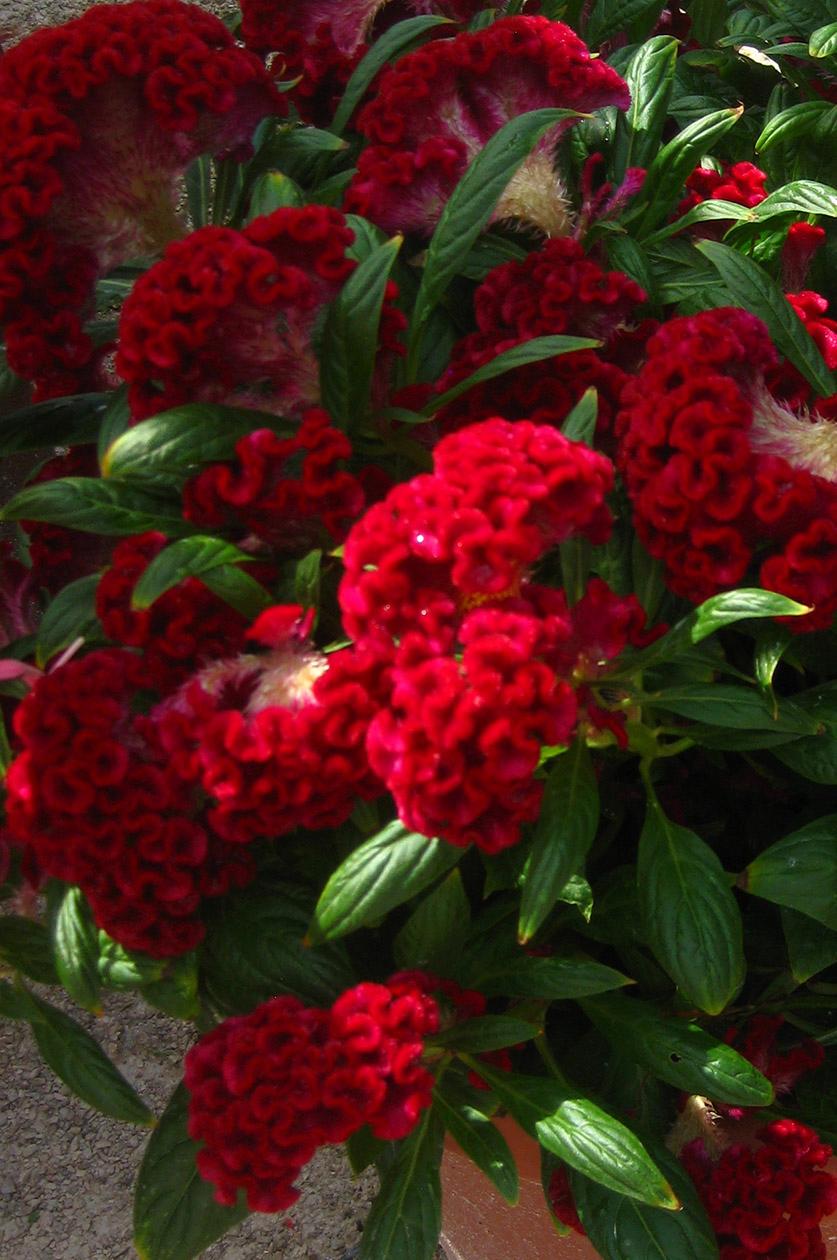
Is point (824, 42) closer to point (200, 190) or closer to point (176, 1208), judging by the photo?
point (200, 190)

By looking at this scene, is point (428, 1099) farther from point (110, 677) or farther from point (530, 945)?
point (110, 677)

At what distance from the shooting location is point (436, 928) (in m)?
1.00

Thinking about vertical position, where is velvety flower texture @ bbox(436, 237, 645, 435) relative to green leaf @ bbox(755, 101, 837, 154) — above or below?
above

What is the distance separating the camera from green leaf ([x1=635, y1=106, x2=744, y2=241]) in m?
1.20

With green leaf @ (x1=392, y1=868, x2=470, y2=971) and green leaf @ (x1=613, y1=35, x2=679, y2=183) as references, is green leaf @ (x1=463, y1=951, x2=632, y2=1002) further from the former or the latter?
green leaf @ (x1=613, y1=35, x2=679, y2=183)

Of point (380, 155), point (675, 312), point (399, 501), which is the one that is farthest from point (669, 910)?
point (380, 155)

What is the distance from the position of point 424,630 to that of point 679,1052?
1.55 feet

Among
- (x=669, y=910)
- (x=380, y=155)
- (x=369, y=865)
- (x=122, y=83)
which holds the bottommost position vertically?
(x=669, y=910)

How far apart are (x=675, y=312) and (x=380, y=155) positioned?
0.31 m

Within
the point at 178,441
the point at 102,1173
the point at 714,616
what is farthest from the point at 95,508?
the point at 102,1173

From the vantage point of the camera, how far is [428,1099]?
35.1 inches

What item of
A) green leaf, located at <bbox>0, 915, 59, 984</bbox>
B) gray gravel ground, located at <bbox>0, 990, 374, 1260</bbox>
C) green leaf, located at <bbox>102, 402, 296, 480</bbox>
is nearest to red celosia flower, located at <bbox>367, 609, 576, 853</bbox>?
green leaf, located at <bbox>102, 402, 296, 480</bbox>

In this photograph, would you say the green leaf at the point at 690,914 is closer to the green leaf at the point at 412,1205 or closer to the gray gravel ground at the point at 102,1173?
the green leaf at the point at 412,1205

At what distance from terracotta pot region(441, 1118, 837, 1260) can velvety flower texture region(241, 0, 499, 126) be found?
1.06 m
